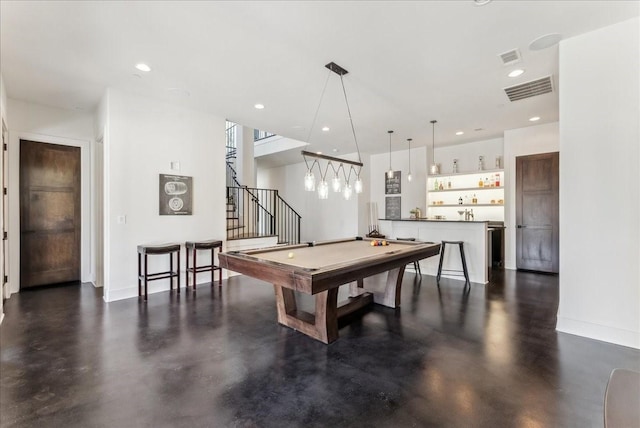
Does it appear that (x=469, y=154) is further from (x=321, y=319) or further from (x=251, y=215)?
(x=321, y=319)

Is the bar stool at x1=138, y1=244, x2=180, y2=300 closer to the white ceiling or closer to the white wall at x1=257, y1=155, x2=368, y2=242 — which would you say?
the white ceiling

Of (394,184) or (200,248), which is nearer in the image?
(200,248)

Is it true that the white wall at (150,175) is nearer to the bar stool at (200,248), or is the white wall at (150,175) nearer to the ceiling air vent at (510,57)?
the bar stool at (200,248)

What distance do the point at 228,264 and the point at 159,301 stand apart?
78.3 inches

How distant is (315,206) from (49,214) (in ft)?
21.2

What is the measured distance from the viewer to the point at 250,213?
8203 mm

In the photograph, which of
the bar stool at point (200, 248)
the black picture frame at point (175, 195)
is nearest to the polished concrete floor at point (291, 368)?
the bar stool at point (200, 248)

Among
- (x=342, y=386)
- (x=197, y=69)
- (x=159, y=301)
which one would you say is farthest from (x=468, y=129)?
(x=159, y=301)

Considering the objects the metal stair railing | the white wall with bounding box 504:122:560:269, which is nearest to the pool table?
the metal stair railing

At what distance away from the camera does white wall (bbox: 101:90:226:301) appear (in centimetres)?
425

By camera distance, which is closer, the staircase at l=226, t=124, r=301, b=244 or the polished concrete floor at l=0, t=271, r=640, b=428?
the polished concrete floor at l=0, t=271, r=640, b=428

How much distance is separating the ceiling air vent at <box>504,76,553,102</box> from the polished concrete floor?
2.99 metres

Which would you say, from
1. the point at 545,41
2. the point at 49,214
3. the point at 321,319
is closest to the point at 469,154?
Answer: the point at 545,41

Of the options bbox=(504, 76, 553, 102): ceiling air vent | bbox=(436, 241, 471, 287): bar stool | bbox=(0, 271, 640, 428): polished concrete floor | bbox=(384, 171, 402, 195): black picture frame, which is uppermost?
bbox=(504, 76, 553, 102): ceiling air vent
